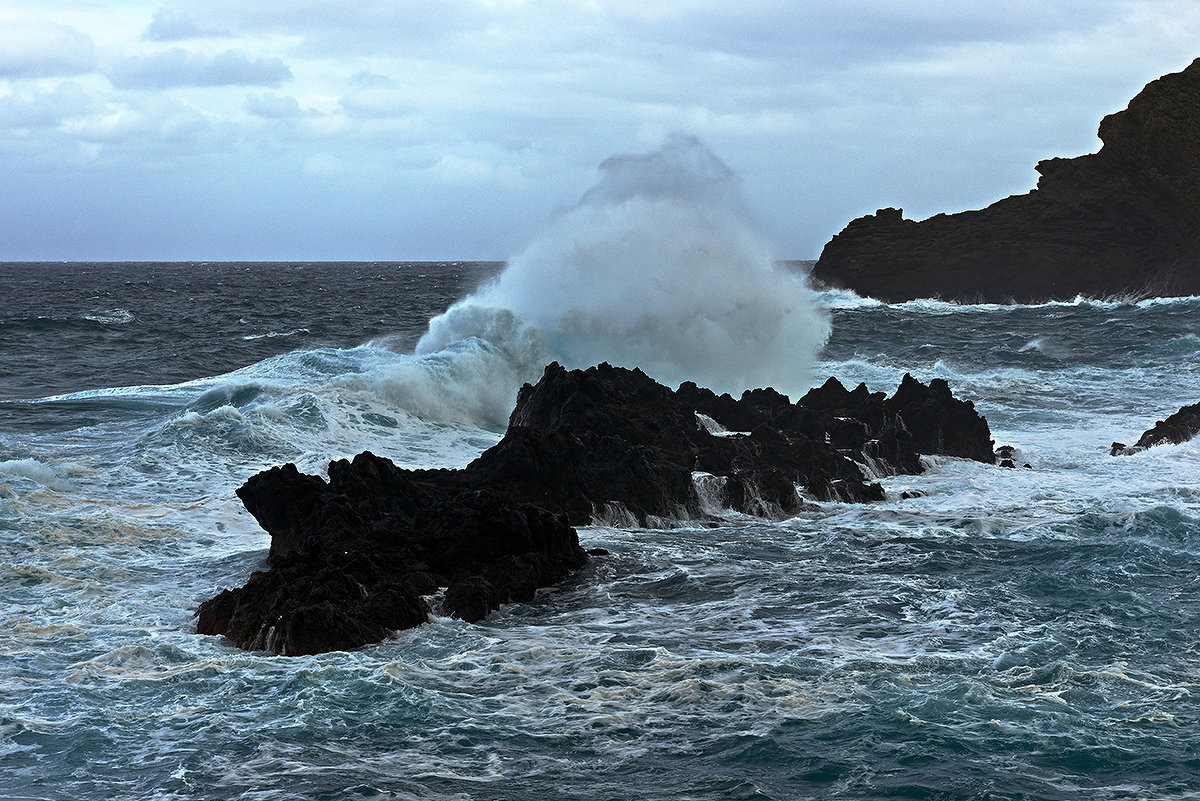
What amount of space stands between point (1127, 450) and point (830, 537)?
25.3 ft

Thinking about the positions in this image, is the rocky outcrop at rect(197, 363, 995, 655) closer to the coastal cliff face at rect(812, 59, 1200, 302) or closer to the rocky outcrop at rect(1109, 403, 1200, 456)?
the rocky outcrop at rect(1109, 403, 1200, 456)

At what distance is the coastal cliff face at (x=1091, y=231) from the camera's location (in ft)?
184

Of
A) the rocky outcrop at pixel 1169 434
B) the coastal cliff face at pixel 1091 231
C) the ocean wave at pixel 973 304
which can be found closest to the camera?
the rocky outcrop at pixel 1169 434

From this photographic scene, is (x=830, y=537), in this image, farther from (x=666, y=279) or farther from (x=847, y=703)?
(x=666, y=279)

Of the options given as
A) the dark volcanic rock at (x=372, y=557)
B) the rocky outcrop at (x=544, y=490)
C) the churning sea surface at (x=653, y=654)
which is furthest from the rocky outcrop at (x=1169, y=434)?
the dark volcanic rock at (x=372, y=557)

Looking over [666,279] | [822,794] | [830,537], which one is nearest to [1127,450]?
[830,537]

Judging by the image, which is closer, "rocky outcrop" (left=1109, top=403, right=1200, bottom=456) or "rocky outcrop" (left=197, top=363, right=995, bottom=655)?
"rocky outcrop" (left=197, top=363, right=995, bottom=655)

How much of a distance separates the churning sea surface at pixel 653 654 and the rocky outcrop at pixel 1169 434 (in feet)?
2.03

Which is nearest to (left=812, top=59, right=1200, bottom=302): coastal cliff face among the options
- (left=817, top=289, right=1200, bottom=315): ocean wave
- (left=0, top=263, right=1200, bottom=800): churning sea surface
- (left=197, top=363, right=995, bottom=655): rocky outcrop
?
(left=817, top=289, right=1200, bottom=315): ocean wave

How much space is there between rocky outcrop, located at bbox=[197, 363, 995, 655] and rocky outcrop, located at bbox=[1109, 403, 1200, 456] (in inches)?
85.8

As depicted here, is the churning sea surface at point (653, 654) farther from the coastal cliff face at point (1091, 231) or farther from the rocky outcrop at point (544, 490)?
the coastal cliff face at point (1091, 231)

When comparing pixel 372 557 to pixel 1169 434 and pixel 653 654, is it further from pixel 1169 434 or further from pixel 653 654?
pixel 1169 434

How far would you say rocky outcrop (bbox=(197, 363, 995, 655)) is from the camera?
391 inches

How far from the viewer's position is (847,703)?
820 cm
